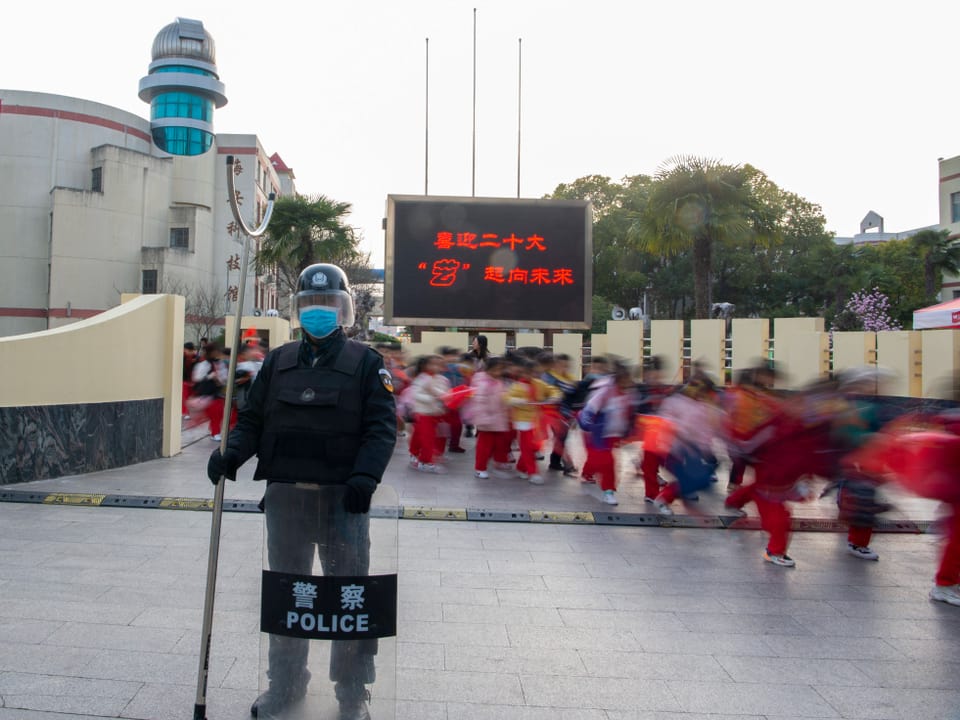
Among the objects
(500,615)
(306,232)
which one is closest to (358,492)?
(500,615)

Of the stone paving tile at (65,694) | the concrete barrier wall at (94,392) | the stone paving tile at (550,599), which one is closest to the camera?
the stone paving tile at (65,694)

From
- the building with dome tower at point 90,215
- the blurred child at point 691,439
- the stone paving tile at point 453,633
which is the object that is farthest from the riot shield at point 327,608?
the building with dome tower at point 90,215

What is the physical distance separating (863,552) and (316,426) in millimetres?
5246

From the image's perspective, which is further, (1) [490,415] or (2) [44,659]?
(1) [490,415]

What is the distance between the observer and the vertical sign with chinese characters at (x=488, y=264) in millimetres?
17281

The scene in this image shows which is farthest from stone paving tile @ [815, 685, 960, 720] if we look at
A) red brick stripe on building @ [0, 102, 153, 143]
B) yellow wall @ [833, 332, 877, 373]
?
red brick stripe on building @ [0, 102, 153, 143]

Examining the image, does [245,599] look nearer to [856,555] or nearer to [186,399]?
[856,555]

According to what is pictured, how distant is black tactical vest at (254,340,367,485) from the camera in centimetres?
328

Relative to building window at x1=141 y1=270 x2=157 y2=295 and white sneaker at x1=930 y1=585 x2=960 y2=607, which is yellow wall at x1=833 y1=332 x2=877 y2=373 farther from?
building window at x1=141 y1=270 x2=157 y2=295

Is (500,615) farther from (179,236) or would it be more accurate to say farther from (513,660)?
(179,236)

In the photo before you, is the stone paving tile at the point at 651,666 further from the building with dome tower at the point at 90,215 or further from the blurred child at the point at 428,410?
the building with dome tower at the point at 90,215

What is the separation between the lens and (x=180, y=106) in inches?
1988

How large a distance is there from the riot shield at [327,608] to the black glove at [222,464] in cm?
21

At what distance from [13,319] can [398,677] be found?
4136 centimetres
